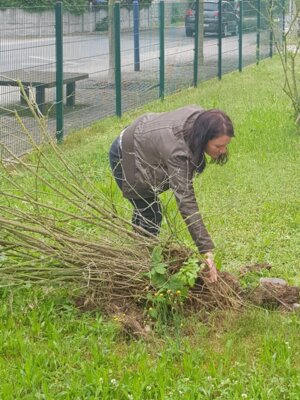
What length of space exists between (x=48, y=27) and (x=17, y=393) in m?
7.51

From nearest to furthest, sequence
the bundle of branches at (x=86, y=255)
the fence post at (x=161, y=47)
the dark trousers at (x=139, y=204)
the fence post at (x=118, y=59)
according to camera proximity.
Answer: the bundle of branches at (x=86, y=255) < the dark trousers at (x=139, y=204) < the fence post at (x=118, y=59) < the fence post at (x=161, y=47)

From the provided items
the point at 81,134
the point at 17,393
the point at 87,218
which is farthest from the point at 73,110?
the point at 17,393

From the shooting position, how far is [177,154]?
16.0 ft

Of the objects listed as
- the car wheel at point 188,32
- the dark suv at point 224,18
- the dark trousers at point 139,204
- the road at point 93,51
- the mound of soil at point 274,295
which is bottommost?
the mound of soil at point 274,295

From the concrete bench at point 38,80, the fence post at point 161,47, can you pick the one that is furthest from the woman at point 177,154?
the fence post at point 161,47

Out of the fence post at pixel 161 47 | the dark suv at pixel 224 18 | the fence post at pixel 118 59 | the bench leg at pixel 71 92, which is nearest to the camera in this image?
the bench leg at pixel 71 92

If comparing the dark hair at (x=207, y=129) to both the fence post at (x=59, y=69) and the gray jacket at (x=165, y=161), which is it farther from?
the fence post at (x=59, y=69)

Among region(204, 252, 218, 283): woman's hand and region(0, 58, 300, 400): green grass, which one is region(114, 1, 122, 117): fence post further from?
region(204, 252, 218, 283): woman's hand

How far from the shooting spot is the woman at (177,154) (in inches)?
189

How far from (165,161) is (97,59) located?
8424 mm

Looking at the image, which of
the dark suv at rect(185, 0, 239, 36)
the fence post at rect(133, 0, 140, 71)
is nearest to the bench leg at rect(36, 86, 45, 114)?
the fence post at rect(133, 0, 140, 71)

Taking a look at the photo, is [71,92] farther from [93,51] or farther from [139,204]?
[139,204]

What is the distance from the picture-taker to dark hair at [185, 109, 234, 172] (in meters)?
4.76

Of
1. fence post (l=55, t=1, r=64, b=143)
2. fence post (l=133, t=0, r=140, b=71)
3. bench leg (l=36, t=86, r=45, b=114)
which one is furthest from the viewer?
fence post (l=133, t=0, r=140, b=71)
